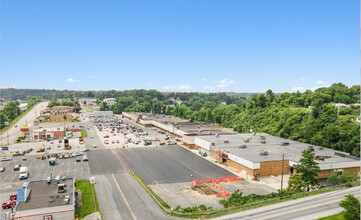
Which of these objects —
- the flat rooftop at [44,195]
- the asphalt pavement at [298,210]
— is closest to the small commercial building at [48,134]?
the flat rooftop at [44,195]

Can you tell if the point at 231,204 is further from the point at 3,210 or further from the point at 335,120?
the point at 335,120

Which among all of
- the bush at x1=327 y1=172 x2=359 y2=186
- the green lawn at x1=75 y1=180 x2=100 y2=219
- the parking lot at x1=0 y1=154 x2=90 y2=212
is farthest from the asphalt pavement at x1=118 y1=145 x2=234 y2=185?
the bush at x1=327 y1=172 x2=359 y2=186

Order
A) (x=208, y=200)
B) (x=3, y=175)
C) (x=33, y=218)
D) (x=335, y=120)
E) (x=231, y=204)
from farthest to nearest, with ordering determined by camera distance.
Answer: (x=335, y=120) → (x=3, y=175) → (x=208, y=200) → (x=231, y=204) → (x=33, y=218)

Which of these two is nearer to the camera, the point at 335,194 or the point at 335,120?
the point at 335,194

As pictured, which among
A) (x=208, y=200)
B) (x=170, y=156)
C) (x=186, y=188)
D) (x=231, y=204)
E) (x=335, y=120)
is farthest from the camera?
(x=335, y=120)

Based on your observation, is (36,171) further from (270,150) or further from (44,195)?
(270,150)

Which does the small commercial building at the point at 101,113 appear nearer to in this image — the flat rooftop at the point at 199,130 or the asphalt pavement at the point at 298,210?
the flat rooftop at the point at 199,130

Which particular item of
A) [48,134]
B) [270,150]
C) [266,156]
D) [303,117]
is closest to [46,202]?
[266,156]

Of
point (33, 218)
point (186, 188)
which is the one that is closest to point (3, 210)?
point (33, 218)
